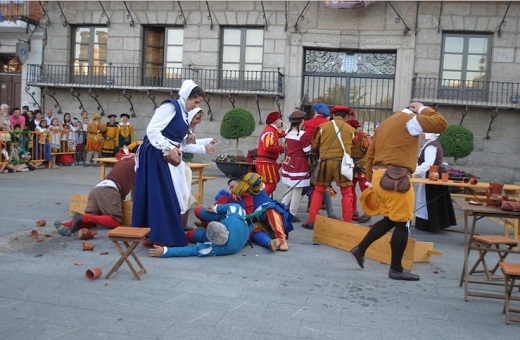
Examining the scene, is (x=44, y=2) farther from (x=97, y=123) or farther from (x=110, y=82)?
(x=97, y=123)

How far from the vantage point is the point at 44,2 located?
18.3 meters

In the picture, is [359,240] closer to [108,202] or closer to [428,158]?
[428,158]

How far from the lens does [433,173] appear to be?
25.0ft

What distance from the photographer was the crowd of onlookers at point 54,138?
13.8 meters

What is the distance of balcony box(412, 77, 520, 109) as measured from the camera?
15.7 metres

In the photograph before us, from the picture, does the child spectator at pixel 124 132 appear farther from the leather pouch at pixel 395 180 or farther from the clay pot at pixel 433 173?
the leather pouch at pixel 395 180

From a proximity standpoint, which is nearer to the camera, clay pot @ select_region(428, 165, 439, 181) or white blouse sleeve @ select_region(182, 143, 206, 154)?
white blouse sleeve @ select_region(182, 143, 206, 154)

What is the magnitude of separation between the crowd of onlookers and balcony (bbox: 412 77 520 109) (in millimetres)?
9095

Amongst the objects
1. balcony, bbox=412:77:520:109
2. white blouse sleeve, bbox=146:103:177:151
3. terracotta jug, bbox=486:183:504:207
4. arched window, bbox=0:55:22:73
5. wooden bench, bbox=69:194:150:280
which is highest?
arched window, bbox=0:55:22:73

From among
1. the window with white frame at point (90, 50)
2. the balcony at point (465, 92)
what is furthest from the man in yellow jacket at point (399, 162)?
the window with white frame at point (90, 50)

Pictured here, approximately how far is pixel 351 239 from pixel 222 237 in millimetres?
1682

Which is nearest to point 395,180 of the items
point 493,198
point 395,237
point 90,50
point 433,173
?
point 395,237

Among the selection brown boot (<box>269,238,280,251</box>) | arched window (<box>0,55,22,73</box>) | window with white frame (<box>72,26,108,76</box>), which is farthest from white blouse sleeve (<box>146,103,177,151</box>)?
arched window (<box>0,55,22,73</box>)

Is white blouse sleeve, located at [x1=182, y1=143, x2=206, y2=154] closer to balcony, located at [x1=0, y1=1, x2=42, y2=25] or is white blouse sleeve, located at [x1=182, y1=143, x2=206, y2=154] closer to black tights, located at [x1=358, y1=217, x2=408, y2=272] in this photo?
black tights, located at [x1=358, y1=217, x2=408, y2=272]
